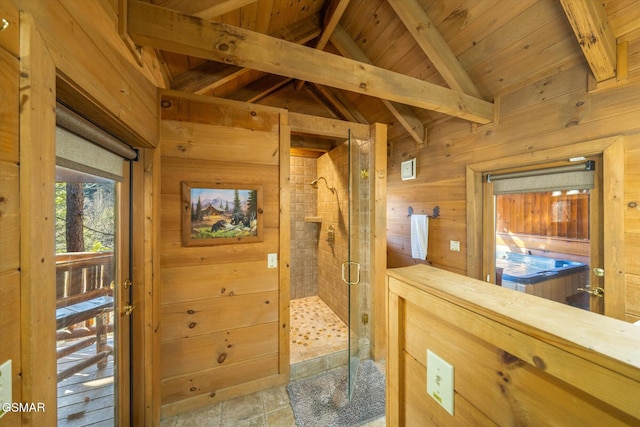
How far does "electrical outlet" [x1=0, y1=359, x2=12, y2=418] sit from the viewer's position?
54cm

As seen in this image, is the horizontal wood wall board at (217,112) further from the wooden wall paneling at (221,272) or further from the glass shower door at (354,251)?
the glass shower door at (354,251)

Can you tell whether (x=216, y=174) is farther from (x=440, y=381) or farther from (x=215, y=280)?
(x=440, y=381)

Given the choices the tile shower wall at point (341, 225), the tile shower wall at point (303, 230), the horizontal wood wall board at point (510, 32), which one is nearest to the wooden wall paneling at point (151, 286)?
the tile shower wall at point (341, 225)

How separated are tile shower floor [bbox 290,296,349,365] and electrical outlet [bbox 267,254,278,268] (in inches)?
36.6

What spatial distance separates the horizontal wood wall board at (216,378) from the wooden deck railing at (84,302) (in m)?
0.64

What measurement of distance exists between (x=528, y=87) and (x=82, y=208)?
10.5 ft

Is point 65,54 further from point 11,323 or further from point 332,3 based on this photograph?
point 332,3

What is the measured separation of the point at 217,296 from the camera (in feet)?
5.85

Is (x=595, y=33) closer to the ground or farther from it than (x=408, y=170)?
farther from it

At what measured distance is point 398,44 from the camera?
89.8 inches

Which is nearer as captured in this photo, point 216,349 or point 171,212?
point 171,212

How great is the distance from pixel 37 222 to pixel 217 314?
138cm

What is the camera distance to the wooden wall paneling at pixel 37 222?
0.60 meters

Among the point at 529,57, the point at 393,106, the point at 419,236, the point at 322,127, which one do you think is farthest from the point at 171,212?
the point at 529,57
